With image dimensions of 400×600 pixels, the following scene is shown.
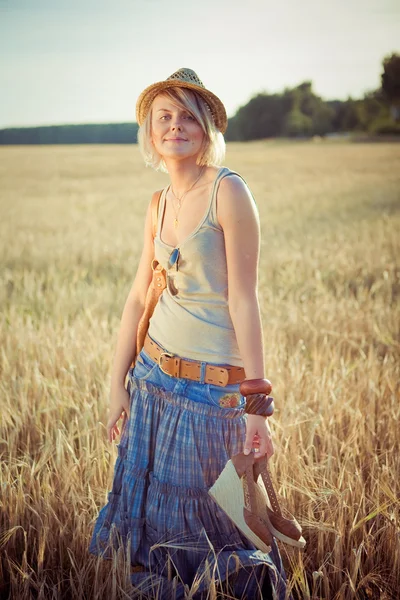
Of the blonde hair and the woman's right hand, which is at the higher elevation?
the blonde hair

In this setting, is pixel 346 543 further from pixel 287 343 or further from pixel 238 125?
pixel 238 125

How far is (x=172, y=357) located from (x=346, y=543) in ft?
2.79

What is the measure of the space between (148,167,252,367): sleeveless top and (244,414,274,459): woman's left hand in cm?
17

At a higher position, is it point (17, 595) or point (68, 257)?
point (68, 257)

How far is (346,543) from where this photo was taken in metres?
1.82

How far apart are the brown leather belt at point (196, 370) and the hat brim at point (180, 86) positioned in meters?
0.67

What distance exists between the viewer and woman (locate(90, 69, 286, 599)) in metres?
1.46

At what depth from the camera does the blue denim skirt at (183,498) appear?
1.54 meters

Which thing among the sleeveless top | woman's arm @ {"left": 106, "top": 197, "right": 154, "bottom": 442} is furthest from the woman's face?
woman's arm @ {"left": 106, "top": 197, "right": 154, "bottom": 442}

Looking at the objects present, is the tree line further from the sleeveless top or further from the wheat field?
the sleeveless top

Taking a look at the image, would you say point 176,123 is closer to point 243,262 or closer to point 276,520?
point 243,262

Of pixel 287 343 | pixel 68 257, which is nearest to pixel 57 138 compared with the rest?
pixel 68 257

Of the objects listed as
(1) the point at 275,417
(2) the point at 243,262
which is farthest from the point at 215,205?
(1) the point at 275,417

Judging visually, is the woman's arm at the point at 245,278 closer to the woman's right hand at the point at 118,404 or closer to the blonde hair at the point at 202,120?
the blonde hair at the point at 202,120
